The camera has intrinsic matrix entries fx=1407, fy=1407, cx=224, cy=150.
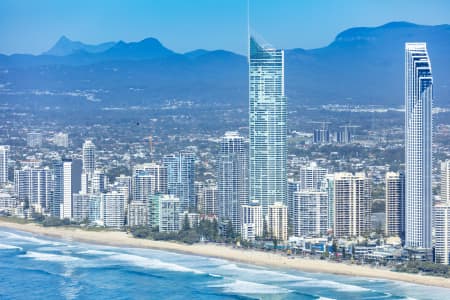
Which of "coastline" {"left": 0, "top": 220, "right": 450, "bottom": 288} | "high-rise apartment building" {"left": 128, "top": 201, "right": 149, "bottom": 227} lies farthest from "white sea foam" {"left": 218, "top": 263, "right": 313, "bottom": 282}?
"high-rise apartment building" {"left": 128, "top": 201, "right": 149, "bottom": 227}

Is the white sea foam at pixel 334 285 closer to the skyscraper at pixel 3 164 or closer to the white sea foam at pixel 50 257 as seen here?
the white sea foam at pixel 50 257

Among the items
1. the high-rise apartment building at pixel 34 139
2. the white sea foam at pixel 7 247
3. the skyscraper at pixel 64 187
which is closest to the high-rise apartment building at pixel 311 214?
the white sea foam at pixel 7 247

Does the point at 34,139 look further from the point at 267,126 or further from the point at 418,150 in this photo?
the point at 418,150

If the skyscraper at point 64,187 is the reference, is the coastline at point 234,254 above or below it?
below

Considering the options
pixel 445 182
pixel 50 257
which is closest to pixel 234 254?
pixel 50 257

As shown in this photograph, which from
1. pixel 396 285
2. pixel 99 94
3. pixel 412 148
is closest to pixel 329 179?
pixel 412 148

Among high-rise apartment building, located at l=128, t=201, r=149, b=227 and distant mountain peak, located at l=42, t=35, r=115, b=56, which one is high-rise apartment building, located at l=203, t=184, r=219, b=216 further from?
distant mountain peak, located at l=42, t=35, r=115, b=56
